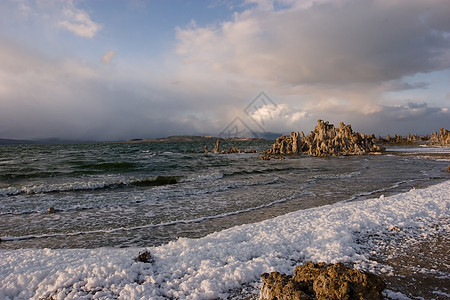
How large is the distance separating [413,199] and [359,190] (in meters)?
5.93

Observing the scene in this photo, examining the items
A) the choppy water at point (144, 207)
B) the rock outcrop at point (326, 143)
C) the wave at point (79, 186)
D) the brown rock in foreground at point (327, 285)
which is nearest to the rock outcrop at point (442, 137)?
the rock outcrop at point (326, 143)

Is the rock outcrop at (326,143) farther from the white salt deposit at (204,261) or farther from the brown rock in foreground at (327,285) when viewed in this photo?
the brown rock in foreground at (327,285)

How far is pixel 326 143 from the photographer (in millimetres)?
59438

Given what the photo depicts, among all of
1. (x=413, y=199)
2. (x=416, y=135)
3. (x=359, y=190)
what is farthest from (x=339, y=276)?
(x=416, y=135)

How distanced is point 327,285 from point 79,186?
2059 cm

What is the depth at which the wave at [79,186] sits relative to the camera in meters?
18.6

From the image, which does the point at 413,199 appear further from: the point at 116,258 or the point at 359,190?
the point at 116,258

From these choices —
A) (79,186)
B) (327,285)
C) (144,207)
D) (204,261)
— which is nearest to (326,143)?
(79,186)

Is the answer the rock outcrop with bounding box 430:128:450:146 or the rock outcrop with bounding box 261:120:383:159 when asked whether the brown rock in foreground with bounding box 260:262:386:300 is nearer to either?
the rock outcrop with bounding box 261:120:383:159

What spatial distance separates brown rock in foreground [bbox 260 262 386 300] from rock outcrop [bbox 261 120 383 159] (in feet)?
176

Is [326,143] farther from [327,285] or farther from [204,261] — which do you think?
[327,285]

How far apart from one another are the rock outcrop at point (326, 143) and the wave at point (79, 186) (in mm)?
37860

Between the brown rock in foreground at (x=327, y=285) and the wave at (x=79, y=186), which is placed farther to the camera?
the wave at (x=79, y=186)

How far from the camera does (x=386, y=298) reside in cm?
468
